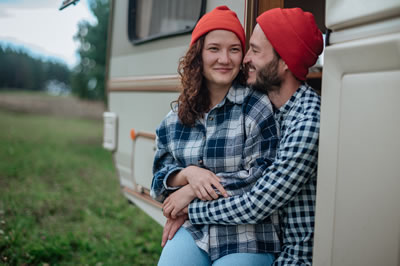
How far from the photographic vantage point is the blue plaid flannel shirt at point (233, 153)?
1635 millimetres

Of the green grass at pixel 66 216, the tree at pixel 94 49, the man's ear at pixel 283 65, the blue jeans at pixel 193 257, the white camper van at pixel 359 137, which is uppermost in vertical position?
the tree at pixel 94 49

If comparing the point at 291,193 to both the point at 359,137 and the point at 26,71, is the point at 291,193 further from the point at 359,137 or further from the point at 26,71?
the point at 26,71

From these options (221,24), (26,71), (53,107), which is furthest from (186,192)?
(26,71)

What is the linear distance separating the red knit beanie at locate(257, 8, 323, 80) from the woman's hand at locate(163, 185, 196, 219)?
75cm

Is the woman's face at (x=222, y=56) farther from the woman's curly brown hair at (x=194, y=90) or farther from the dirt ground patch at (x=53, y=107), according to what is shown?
the dirt ground patch at (x=53, y=107)

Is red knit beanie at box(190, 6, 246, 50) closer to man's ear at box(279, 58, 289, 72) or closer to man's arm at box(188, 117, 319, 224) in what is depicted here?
man's ear at box(279, 58, 289, 72)

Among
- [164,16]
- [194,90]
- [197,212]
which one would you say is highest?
[164,16]

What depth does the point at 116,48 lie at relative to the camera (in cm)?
356

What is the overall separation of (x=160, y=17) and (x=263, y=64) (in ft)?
5.20

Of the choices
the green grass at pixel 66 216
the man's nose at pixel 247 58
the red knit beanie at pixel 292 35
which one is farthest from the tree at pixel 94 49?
the red knit beanie at pixel 292 35

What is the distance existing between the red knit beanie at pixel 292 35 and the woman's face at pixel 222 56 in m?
0.17

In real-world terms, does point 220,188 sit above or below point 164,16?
below

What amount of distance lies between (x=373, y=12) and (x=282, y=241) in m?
1.02

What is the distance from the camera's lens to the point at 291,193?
1516 millimetres
